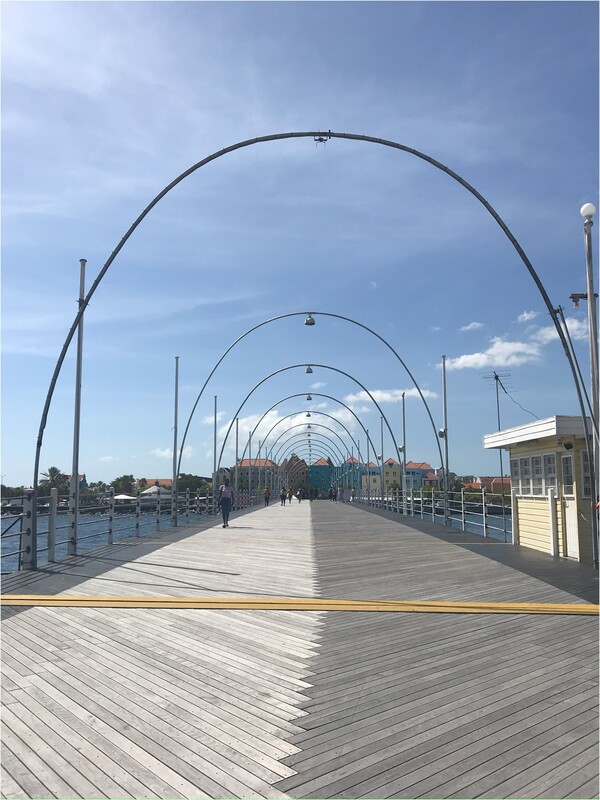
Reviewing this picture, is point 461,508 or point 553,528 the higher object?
point 553,528

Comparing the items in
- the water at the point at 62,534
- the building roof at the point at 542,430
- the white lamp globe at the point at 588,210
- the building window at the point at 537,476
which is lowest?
the water at the point at 62,534

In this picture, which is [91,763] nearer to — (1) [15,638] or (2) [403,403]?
(1) [15,638]

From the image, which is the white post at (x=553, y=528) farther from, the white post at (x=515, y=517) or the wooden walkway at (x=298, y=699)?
the wooden walkway at (x=298, y=699)

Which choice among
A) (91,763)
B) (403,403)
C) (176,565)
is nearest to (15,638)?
(91,763)

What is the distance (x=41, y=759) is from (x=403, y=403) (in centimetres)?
3667

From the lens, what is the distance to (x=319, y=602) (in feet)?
23.2

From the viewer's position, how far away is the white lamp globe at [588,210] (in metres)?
9.22

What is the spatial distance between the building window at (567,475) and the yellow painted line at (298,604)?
4.59 metres

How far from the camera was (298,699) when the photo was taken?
4070mm

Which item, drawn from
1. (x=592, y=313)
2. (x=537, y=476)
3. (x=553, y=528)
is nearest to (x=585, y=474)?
(x=553, y=528)

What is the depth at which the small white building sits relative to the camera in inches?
426

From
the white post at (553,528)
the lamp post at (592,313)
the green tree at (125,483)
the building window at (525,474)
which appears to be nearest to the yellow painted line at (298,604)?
the lamp post at (592,313)

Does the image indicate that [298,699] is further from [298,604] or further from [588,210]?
[588,210]

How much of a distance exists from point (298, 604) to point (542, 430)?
6.39 metres
